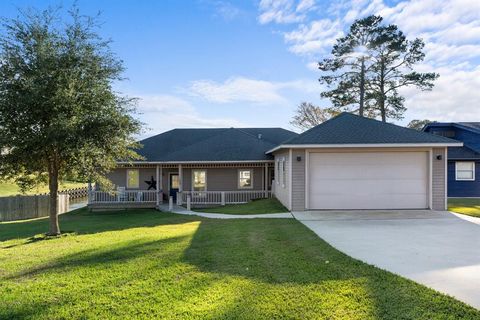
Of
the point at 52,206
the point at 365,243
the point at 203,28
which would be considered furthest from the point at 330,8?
the point at 52,206

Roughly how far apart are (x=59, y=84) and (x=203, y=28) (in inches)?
327

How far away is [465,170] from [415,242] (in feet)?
52.6

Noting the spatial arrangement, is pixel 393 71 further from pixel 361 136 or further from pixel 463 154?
pixel 361 136

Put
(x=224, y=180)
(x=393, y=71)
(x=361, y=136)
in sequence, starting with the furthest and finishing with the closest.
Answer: (x=393, y=71) < (x=224, y=180) < (x=361, y=136)

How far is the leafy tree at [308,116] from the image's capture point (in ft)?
122

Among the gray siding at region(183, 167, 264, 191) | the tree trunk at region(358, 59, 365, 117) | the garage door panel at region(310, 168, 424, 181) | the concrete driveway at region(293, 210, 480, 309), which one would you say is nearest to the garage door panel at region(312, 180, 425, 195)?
the garage door panel at region(310, 168, 424, 181)

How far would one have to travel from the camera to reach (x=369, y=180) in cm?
1223

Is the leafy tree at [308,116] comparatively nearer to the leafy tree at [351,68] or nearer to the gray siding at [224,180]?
the leafy tree at [351,68]

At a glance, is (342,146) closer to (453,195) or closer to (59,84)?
(59,84)

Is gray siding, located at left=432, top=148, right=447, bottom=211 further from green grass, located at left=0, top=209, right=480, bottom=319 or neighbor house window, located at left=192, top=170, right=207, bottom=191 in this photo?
neighbor house window, located at left=192, top=170, right=207, bottom=191

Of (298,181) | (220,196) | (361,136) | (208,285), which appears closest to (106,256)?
(208,285)

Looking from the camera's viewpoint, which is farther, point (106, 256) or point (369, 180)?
point (369, 180)

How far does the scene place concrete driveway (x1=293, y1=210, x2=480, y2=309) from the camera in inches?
191

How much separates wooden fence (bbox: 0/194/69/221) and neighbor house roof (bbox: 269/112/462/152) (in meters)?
15.6
